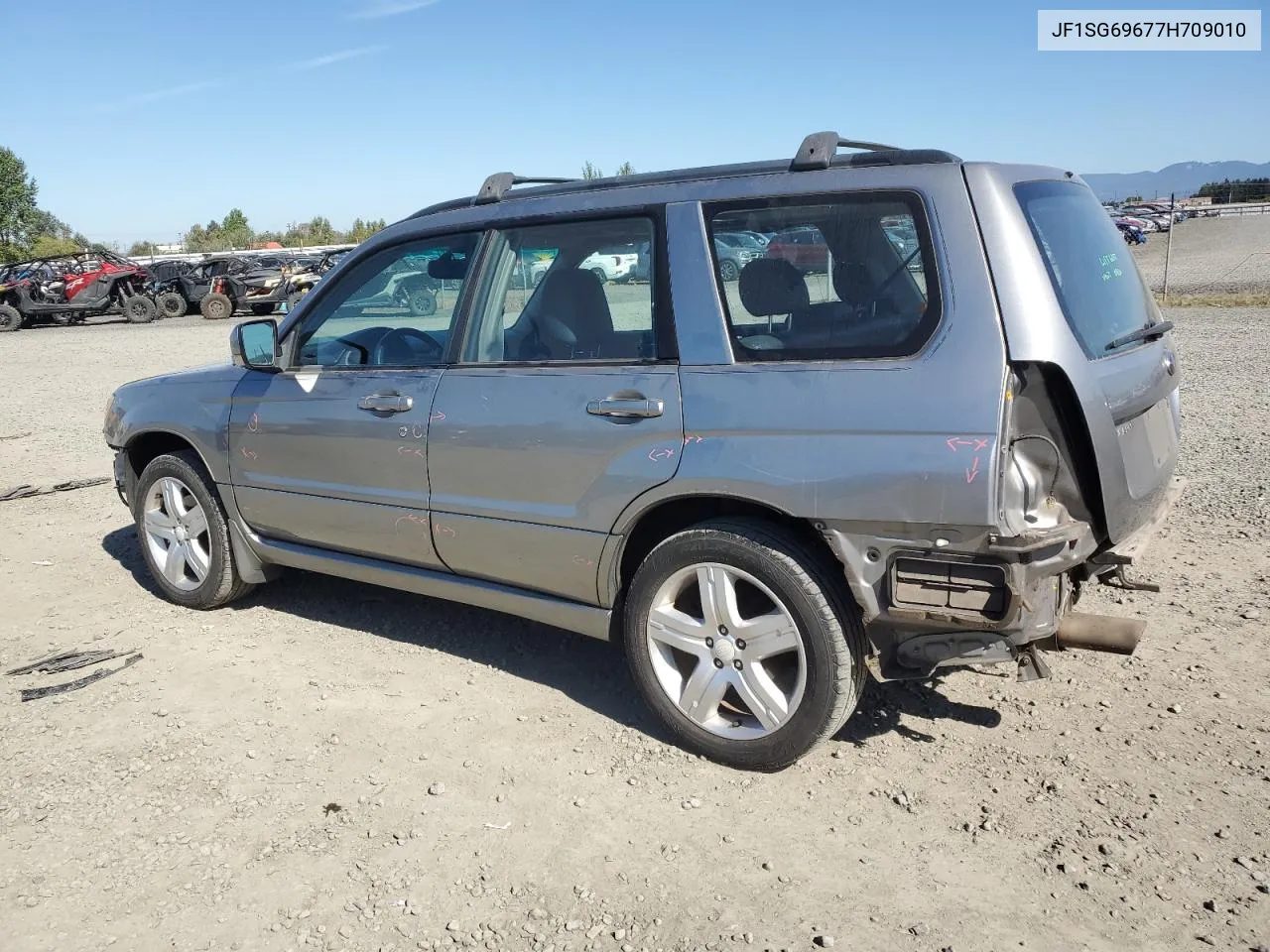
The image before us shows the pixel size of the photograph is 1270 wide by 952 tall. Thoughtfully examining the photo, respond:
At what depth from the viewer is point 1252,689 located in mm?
3826

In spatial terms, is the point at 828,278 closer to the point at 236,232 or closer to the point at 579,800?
the point at 579,800

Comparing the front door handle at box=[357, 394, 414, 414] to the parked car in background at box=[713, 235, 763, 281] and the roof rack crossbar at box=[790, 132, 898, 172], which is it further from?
the roof rack crossbar at box=[790, 132, 898, 172]

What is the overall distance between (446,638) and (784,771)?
6.13 feet

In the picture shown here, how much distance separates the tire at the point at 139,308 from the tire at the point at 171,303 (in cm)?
37

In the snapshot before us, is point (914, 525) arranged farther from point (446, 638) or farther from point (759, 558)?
point (446, 638)

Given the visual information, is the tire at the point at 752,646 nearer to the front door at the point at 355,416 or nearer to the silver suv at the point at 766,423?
the silver suv at the point at 766,423

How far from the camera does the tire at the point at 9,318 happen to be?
2656cm

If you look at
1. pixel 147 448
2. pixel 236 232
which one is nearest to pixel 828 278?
pixel 147 448

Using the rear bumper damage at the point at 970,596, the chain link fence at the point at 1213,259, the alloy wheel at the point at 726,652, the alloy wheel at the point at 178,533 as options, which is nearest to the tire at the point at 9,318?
the alloy wheel at the point at 178,533

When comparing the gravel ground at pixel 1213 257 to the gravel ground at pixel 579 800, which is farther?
the gravel ground at pixel 1213 257

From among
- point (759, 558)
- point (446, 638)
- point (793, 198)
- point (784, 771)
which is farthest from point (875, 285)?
point (446, 638)

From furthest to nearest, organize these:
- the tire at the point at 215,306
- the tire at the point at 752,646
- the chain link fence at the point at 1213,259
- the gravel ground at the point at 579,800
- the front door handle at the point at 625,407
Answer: the tire at the point at 215,306 → the chain link fence at the point at 1213,259 → the front door handle at the point at 625,407 → the tire at the point at 752,646 → the gravel ground at the point at 579,800

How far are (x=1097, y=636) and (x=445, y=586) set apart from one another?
2.41m

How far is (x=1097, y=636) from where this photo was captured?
3.33 metres
